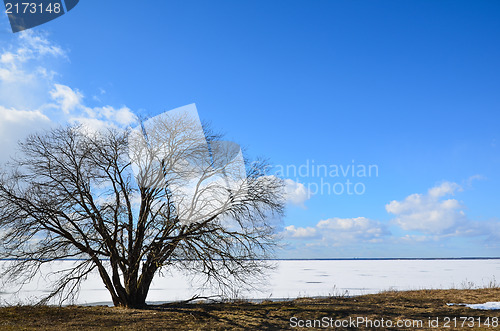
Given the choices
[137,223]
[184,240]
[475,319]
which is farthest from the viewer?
[137,223]

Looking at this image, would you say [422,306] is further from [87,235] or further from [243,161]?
[87,235]

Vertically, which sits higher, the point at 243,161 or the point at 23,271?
A: the point at 243,161

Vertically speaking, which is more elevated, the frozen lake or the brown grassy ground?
the brown grassy ground

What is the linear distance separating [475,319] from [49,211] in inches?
617

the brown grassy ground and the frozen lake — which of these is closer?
the brown grassy ground

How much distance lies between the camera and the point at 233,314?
547 inches

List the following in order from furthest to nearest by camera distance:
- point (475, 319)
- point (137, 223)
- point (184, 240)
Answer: point (137, 223) < point (184, 240) < point (475, 319)

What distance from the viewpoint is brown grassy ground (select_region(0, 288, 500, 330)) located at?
485 inches

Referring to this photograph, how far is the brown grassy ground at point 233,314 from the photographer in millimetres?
12320

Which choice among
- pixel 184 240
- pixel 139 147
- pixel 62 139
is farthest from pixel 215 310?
pixel 62 139

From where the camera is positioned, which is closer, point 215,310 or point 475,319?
point 475,319

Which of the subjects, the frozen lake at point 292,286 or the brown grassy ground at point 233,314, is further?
the frozen lake at point 292,286

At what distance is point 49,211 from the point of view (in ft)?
48.1

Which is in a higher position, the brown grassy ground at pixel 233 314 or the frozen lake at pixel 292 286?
the brown grassy ground at pixel 233 314
